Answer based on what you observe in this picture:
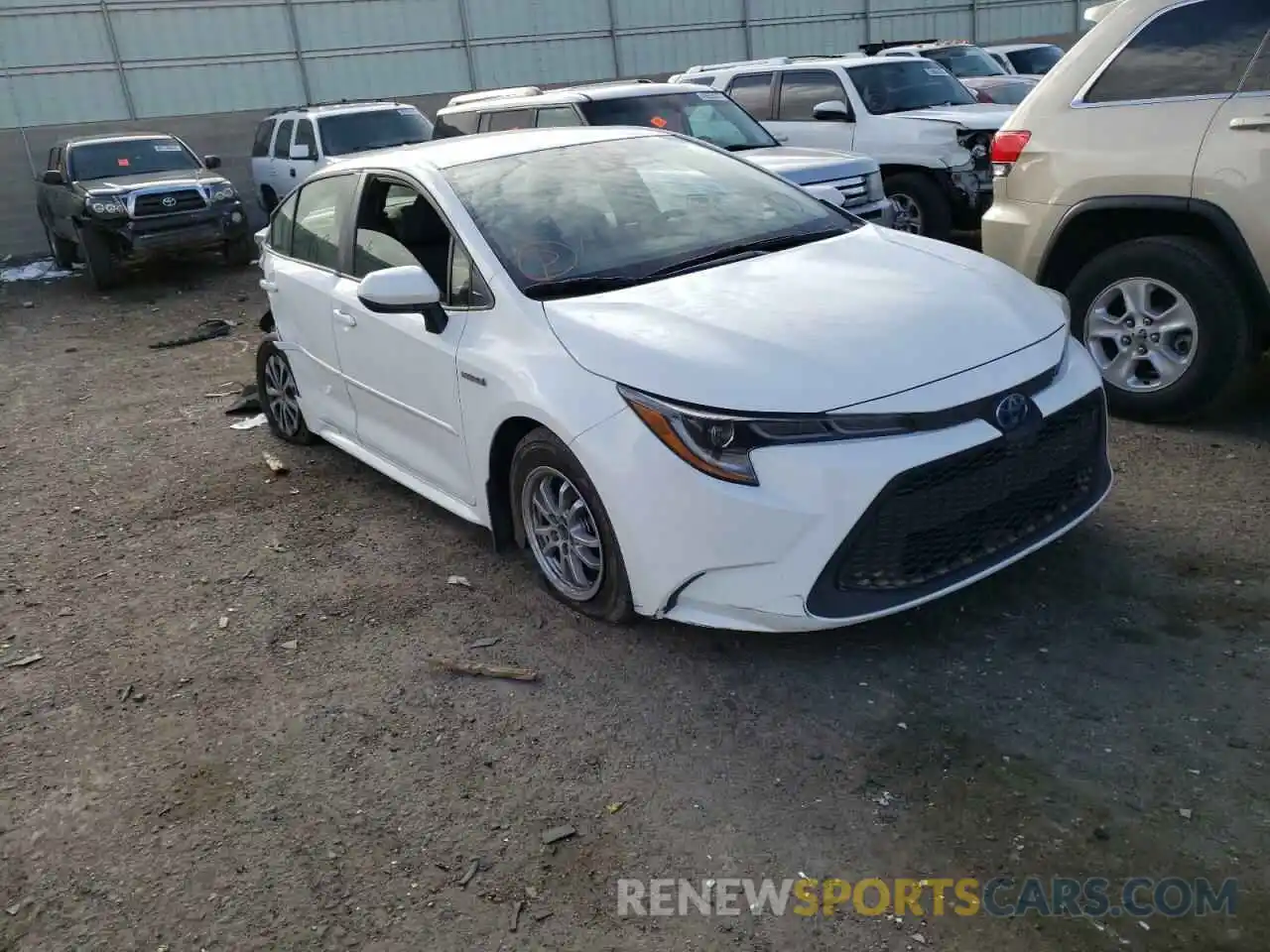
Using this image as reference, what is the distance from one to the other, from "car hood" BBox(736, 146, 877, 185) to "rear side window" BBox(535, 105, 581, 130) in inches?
57.0

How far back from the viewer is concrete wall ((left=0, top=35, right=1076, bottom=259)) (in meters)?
16.9

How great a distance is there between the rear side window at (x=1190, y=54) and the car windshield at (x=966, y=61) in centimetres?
976

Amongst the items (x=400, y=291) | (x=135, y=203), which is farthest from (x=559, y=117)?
(x=135, y=203)

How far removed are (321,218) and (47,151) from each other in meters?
15.1

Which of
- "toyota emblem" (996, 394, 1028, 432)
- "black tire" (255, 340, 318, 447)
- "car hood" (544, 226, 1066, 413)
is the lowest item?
"black tire" (255, 340, 318, 447)

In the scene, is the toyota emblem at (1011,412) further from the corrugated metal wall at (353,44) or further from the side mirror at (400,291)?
the corrugated metal wall at (353,44)

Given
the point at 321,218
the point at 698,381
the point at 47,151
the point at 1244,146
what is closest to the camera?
the point at 698,381

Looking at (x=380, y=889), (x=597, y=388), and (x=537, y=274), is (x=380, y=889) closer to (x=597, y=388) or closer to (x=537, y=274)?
(x=597, y=388)

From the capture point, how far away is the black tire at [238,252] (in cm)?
Answer: 1337

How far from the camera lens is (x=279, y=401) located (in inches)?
247

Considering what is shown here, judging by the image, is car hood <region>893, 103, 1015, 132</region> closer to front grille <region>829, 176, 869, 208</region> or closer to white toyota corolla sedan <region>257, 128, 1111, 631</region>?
front grille <region>829, 176, 869, 208</region>

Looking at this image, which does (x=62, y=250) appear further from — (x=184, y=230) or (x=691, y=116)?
(x=691, y=116)

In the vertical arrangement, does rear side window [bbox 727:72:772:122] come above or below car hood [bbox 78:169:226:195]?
above

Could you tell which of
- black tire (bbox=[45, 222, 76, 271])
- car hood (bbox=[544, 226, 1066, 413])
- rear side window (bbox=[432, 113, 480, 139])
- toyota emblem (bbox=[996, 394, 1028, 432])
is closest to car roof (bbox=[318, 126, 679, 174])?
car hood (bbox=[544, 226, 1066, 413])
